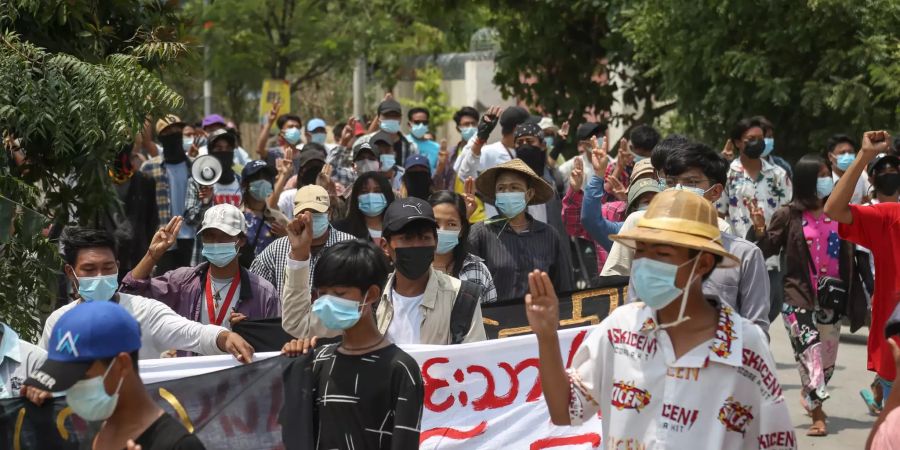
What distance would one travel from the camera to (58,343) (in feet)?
12.8

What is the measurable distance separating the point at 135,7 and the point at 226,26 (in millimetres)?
21858

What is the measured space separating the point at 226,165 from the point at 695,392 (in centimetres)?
782

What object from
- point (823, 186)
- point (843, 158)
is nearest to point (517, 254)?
point (823, 186)

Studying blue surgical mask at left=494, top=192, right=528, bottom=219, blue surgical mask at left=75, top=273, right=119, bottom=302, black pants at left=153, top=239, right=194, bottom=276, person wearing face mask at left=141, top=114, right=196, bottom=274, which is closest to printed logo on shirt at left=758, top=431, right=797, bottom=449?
blue surgical mask at left=75, top=273, right=119, bottom=302

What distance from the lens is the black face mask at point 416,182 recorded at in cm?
1148

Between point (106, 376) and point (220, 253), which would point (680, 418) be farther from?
point (220, 253)

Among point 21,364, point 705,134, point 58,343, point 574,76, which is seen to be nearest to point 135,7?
point 21,364

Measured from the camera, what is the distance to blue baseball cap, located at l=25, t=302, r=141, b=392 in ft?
12.6

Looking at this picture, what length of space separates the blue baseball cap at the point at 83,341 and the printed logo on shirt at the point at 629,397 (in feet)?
4.97

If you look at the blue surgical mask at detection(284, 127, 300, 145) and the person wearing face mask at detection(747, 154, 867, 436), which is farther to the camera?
the blue surgical mask at detection(284, 127, 300, 145)

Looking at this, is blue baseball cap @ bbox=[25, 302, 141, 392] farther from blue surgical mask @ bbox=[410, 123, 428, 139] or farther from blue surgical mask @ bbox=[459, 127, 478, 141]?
blue surgical mask @ bbox=[410, 123, 428, 139]

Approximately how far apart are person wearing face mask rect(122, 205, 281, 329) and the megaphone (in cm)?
367

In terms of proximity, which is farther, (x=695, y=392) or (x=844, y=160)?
(x=844, y=160)

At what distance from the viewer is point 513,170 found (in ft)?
29.6
